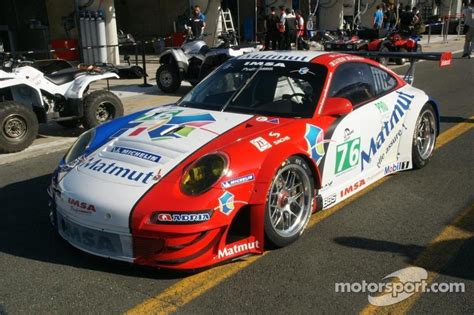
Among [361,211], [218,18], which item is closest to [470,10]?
[218,18]

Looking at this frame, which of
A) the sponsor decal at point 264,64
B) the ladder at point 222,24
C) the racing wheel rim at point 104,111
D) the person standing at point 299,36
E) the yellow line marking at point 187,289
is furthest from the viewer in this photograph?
the person standing at point 299,36

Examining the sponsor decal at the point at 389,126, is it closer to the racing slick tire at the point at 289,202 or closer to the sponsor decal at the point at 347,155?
the sponsor decal at the point at 347,155

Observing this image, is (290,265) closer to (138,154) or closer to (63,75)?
(138,154)

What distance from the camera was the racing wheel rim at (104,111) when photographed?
7.76 m

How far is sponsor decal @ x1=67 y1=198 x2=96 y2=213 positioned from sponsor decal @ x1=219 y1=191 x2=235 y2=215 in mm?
806

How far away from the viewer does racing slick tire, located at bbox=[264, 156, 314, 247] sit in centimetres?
359

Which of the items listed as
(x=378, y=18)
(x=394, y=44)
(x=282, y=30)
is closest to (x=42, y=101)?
(x=394, y=44)

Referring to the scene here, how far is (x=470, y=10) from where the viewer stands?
19.1 metres

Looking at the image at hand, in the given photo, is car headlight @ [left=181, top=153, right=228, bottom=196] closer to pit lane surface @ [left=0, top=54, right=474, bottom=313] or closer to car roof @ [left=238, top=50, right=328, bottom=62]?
pit lane surface @ [left=0, top=54, right=474, bottom=313]

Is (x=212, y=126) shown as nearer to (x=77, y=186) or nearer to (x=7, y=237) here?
(x=77, y=186)

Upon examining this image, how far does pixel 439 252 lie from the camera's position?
12.1ft

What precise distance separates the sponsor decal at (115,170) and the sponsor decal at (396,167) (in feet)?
8.48

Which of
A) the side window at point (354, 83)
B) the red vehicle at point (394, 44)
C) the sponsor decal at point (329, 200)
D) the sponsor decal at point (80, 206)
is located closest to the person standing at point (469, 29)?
the red vehicle at point (394, 44)

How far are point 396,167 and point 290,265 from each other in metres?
2.17
